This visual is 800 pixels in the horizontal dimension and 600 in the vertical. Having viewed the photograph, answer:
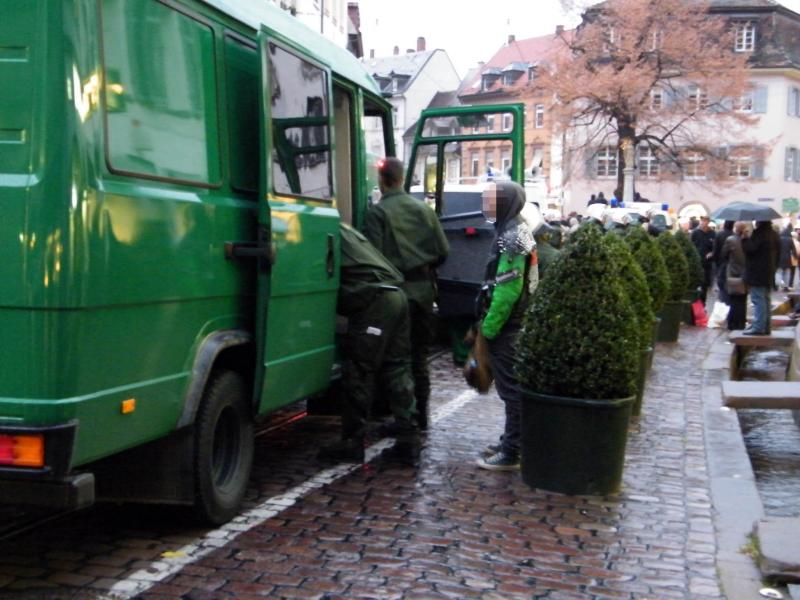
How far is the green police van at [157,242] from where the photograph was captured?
13.0ft

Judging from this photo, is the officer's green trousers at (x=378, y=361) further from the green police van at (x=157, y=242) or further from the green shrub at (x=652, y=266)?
the green shrub at (x=652, y=266)

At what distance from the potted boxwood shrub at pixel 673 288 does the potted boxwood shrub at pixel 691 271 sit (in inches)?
85.7

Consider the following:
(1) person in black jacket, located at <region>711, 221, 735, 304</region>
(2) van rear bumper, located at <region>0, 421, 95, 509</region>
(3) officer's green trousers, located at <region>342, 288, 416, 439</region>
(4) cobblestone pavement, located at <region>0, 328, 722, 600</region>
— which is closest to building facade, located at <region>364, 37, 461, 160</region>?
(1) person in black jacket, located at <region>711, 221, 735, 304</region>

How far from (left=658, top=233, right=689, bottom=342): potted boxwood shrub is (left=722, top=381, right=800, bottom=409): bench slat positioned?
5752mm

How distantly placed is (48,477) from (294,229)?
222 centimetres

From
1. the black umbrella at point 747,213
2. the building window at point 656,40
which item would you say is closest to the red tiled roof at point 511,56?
the building window at point 656,40

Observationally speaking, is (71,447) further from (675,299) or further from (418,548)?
(675,299)

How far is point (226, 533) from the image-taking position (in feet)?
17.8

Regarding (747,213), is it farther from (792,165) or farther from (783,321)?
(792,165)

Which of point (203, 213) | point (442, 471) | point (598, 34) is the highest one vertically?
point (598, 34)

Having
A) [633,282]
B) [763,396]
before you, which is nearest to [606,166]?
[763,396]

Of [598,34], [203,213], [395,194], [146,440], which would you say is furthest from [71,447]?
[598,34]

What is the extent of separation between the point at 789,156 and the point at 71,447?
61.6 metres

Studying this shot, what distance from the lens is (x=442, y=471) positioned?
276 inches
